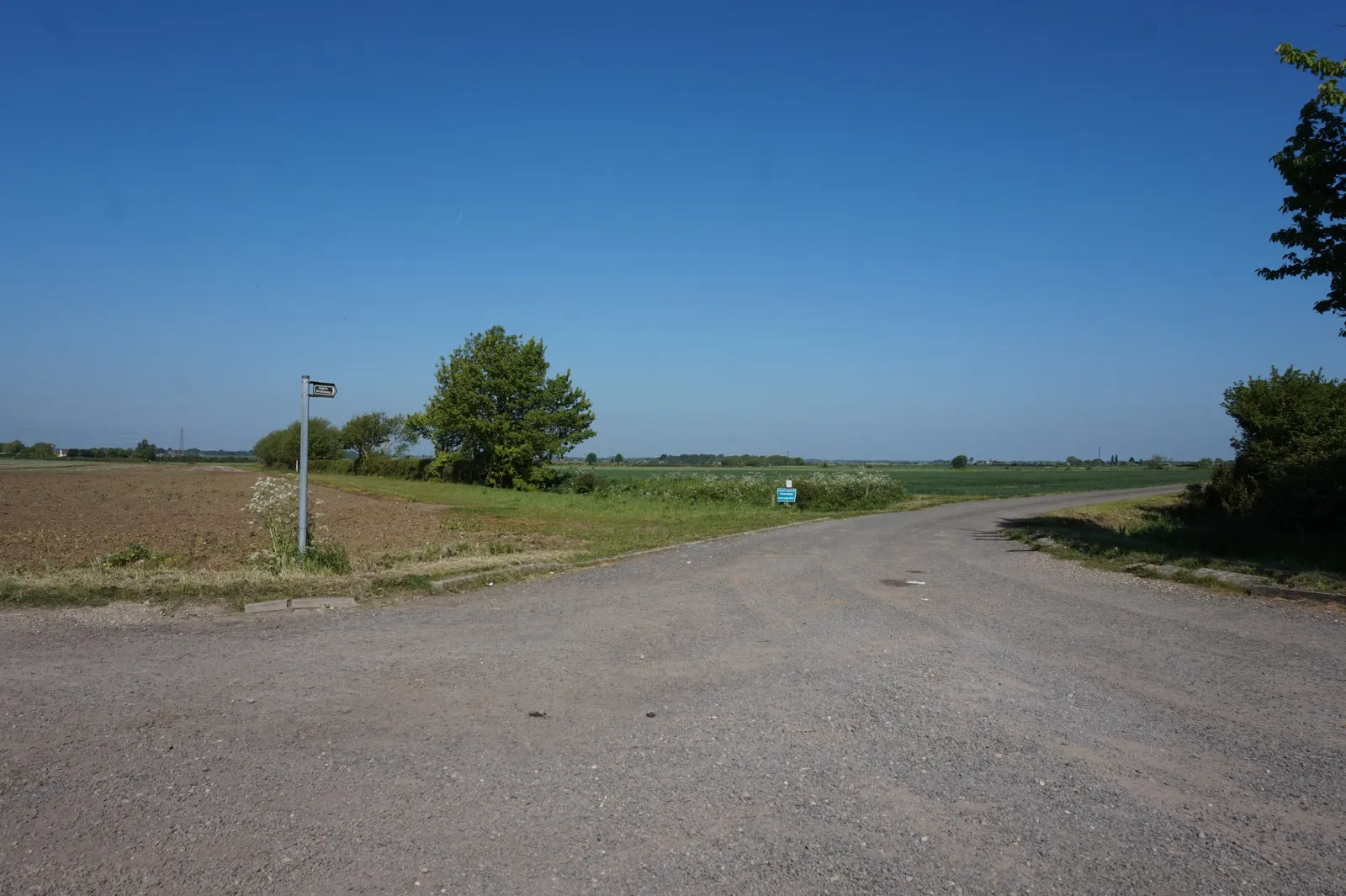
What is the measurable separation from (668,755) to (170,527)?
66.9 ft

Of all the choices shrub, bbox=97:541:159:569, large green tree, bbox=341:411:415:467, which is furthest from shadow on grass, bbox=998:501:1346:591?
large green tree, bbox=341:411:415:467

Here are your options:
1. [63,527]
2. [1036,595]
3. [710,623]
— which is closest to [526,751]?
[710,623]

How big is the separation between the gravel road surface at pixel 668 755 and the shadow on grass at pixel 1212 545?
137 inches

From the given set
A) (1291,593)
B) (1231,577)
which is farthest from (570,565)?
(1291,593)

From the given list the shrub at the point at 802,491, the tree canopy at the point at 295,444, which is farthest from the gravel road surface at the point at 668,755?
the tree canopy at the point at 295,444

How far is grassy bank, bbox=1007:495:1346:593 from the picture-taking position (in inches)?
470

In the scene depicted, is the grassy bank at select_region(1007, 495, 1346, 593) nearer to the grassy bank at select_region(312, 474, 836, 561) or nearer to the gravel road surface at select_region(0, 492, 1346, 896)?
the gravel road surface at select_region(0, 492, 1346, 896)

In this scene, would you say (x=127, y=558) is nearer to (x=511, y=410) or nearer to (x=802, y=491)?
(x=802, y=491)

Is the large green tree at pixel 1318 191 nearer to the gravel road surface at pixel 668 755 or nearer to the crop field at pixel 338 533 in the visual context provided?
the gravel road surface at pixel 668 755

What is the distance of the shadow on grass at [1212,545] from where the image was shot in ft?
39.9

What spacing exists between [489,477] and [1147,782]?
53480 millimetres

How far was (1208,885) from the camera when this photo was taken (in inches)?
134

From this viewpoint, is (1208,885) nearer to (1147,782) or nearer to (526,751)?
(1147,782)

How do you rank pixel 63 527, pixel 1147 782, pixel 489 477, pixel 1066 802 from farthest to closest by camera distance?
pixel 489 477 → pixel 63 527 → pixel 1147 782 → pixel 1066 802
